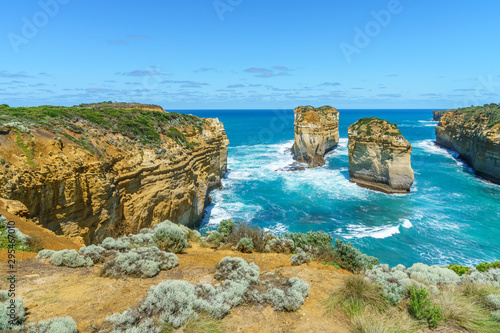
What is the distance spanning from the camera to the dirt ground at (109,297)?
521 cm

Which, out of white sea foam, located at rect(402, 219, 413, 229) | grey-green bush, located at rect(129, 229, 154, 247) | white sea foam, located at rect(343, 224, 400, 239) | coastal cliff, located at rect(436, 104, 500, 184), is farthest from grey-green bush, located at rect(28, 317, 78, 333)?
coastal cliff, located at rect(436, 104, 500, 184)

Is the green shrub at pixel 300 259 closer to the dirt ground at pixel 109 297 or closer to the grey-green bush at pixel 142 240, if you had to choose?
the dirt ground at pixel 109 297

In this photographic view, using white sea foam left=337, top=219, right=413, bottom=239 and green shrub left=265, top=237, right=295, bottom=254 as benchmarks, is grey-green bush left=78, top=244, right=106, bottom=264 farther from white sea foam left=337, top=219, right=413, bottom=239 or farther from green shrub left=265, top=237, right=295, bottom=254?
white sea foam left=337, top=219, right=413, bottom=239

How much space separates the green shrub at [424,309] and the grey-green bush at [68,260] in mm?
8160

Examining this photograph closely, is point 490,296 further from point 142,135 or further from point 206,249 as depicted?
point 142,135

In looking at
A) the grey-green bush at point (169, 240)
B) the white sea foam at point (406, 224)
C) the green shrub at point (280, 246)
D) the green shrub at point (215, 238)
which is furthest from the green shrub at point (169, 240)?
the white sea foam at point (406, 224)

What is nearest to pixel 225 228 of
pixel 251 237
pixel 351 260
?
pixel 251 237

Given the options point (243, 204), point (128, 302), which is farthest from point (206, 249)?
point (243, 204)

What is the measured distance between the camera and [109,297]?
18.9ft

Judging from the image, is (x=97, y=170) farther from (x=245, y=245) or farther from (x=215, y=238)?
(x=245, y=245)

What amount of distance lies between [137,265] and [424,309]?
270 inches

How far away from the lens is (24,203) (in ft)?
32.0

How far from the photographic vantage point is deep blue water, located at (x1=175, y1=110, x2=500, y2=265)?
18703mm

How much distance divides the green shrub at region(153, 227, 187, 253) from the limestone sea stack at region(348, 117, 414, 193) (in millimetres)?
26447
